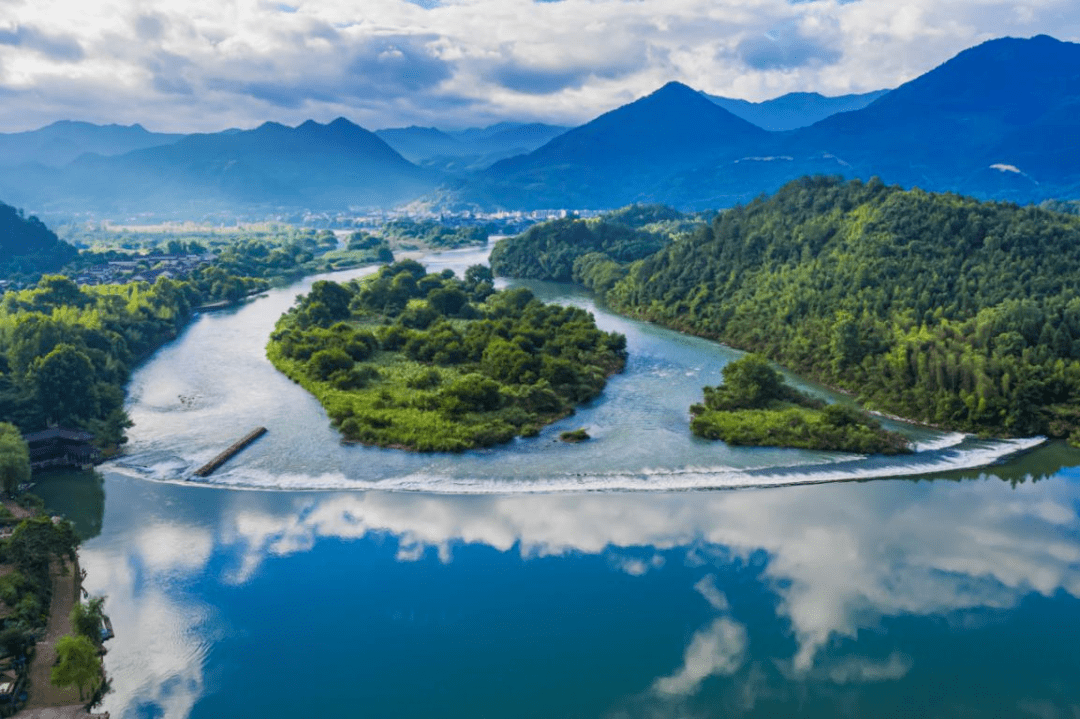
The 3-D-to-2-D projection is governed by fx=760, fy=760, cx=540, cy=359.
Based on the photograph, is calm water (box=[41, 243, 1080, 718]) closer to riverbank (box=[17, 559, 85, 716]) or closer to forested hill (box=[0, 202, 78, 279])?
riverbank (box=[17, 559, 85, 716])

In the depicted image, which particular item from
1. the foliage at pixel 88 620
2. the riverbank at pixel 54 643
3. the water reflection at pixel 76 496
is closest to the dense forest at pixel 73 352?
the water reflection at pixel 76 496

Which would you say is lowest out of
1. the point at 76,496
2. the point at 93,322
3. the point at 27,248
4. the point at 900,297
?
the point at 76,496

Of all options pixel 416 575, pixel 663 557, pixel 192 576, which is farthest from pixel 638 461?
pixel 192 576

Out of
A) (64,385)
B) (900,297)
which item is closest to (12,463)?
(64,385)

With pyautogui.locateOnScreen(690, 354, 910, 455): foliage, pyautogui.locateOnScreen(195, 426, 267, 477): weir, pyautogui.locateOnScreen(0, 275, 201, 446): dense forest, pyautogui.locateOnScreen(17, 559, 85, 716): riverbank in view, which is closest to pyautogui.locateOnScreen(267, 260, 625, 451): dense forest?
pyautogui.locateOnScreen(195, 426, 267, 477): weir

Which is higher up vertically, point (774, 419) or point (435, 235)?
point (435, 235)

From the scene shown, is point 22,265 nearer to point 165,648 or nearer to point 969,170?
point 165,648

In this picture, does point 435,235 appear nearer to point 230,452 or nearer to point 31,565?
point 230,452
